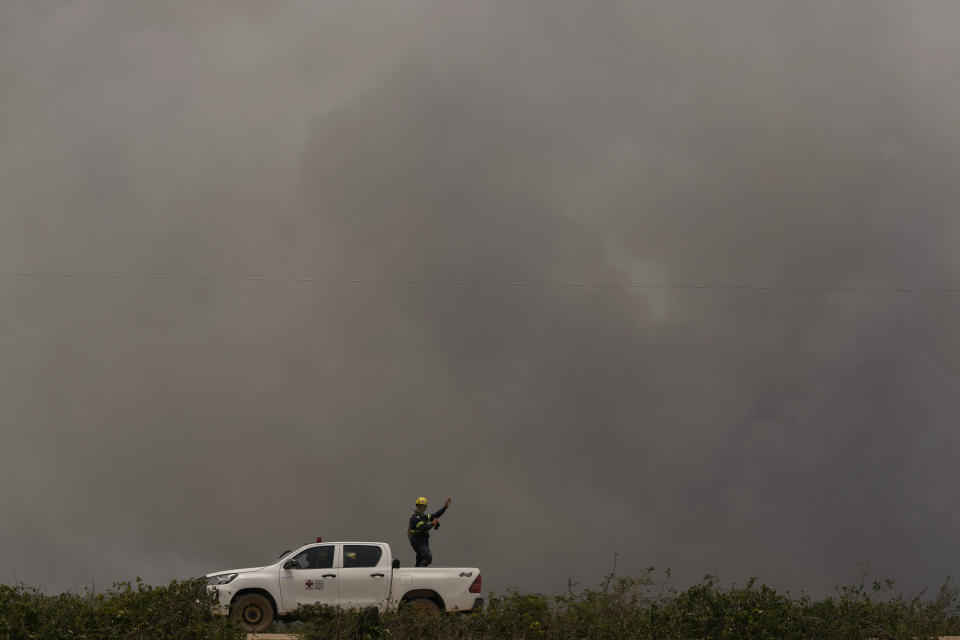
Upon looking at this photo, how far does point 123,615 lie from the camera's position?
53.4 ft

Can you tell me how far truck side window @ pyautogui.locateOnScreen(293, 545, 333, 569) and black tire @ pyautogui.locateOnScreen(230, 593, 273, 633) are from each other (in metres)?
0.88

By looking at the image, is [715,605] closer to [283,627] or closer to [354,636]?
[354,636]

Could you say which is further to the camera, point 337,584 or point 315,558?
point 315,558

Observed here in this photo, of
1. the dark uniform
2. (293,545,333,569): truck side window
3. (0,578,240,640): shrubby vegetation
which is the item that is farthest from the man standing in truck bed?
(0,578,240,640): shrubby vegetation

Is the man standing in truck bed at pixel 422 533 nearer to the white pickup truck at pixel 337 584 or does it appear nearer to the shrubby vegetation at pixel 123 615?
the white pickup truck at pixel 337 584

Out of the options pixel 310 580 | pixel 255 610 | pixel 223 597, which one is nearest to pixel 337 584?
pixel 310 580

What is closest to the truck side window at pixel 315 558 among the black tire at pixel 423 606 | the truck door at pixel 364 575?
the truck door at pixel 364 575

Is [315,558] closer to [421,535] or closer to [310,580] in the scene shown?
[310,580]

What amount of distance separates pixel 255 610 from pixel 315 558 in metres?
1.41

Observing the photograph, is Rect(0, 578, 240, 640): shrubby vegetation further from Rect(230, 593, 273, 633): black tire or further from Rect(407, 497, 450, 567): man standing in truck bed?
Rect(407, 497, 450, 567): man standing in truck bed

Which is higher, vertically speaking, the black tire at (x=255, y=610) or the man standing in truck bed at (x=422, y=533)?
the man standing in truck bed at (x=422, y=533)

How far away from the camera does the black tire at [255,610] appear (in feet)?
62.1

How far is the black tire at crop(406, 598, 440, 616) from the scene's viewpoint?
713 inches

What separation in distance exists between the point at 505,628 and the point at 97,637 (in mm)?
6380
